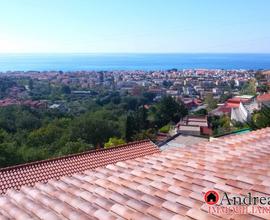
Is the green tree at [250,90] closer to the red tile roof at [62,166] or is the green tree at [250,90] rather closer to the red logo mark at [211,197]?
the red tile roof at [62,166]

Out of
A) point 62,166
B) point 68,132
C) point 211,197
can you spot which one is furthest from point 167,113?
point 211,197

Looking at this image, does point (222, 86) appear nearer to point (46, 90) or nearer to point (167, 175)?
point (46, 90)

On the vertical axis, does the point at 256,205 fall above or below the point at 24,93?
above


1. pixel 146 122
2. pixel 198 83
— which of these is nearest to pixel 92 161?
pixel 146 122

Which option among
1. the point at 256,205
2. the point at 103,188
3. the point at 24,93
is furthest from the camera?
the point at 24,93

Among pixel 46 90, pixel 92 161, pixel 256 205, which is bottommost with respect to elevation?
pixel 46 90

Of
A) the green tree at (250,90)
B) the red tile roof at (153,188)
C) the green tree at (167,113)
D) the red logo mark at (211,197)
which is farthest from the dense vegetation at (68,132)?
the green tree at (250,90)

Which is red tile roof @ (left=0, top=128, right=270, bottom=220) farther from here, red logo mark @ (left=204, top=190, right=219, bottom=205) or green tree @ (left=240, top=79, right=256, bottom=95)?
green tree @ (left=240, top=79, right=256, bottom=95)
